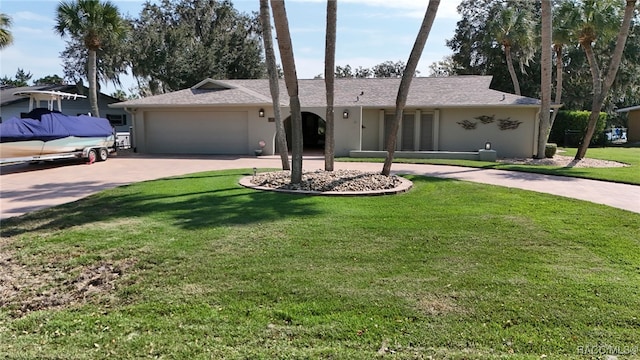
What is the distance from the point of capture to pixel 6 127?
13.7 metres

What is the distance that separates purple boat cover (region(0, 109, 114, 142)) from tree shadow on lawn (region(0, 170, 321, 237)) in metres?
6.18

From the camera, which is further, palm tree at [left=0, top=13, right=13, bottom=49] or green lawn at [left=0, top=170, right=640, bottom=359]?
palm tree at [left=0, top=13, right=13, bottom=49]

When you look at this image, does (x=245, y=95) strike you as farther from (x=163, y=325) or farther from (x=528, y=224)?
(x=163, y=325)

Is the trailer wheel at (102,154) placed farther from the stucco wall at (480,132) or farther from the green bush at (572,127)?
the green bush at (572,127)

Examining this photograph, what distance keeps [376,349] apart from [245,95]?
19325 mm

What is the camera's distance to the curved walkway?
8.98m

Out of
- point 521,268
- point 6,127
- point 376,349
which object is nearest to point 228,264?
point 376,349

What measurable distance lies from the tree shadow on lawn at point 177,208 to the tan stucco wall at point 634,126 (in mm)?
34858

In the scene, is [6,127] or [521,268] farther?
[6,127]

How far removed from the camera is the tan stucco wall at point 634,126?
110 feet

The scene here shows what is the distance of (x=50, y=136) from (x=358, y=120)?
39.0 feet

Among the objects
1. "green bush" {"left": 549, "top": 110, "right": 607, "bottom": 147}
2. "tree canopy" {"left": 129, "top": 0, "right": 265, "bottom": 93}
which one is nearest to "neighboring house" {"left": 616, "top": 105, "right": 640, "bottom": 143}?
"green bush" {"left": 549, "top": 110, "right": 607, "bottom": 147}

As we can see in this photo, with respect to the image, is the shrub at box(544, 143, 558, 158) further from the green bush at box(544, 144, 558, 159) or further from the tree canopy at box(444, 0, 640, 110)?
the tree canopy at box(444, 0, 640, 110)

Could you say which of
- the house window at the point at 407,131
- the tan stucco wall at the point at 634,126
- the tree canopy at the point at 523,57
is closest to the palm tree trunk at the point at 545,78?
the house window at the point at 407,131
